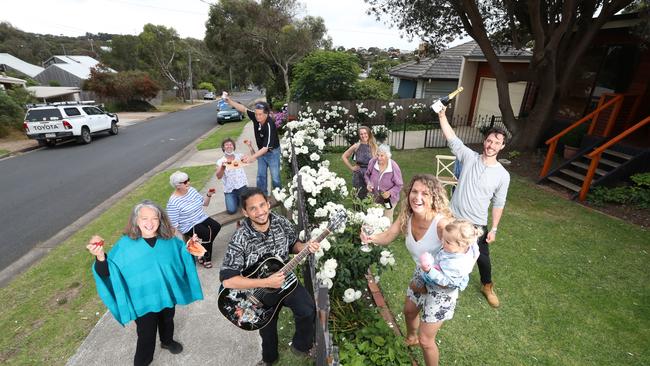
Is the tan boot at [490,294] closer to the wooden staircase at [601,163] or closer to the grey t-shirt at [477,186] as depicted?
the grey t-shirt at [477,186]

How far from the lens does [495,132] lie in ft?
10.3

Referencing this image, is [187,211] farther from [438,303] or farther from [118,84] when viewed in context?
[118,84]

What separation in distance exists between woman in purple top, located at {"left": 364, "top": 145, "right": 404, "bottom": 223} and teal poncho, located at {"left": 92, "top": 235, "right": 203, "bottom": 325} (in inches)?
105

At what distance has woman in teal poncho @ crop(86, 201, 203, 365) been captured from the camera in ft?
8.00

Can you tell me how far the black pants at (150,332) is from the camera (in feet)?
8.75

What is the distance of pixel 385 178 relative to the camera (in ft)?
14.5

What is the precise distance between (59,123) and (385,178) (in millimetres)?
15621

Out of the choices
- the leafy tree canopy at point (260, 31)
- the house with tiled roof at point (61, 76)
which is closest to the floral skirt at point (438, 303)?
the leafy tree canopy at point (260, 31)

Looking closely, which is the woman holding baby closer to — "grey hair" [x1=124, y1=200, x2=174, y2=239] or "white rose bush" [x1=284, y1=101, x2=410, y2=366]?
"white rose bush" [x1=284, y1=101, x2=410, y2=366]

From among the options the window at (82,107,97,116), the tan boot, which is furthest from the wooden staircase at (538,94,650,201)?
the window at (82,107,97,116)

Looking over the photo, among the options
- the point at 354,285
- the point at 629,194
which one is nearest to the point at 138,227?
the point at 354,285

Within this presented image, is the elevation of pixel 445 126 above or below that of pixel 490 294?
above

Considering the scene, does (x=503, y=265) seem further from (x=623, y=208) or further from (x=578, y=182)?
(x=578, y=182)

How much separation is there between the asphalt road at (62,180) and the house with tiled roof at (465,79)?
40.6 ft
